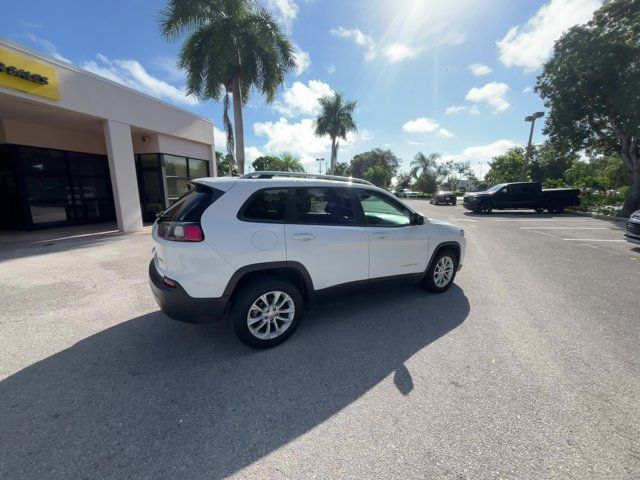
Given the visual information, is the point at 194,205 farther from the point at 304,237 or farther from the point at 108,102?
the point at 108,102

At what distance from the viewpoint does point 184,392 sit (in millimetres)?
2404

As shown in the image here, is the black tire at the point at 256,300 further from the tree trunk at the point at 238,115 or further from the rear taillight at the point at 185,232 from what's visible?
the tree trunk at the point at 238,115

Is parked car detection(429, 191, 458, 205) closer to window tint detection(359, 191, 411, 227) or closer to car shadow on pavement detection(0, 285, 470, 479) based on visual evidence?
window tint detection(359, 191, 411, 227)

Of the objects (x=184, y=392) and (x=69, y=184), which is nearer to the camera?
(x=184, y=392)

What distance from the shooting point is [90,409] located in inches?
87.3

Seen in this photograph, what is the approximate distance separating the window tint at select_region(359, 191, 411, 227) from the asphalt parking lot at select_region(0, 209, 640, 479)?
1.19 metres

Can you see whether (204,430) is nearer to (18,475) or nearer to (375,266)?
(18,475)

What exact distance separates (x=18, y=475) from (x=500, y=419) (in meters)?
3.16

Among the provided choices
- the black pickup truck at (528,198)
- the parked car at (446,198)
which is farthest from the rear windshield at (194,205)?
the parked car at (446,198)

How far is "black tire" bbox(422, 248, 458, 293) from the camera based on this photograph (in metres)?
4.38

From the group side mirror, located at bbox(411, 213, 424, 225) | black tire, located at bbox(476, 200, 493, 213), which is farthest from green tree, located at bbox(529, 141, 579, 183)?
side mirror, located at bbox(411, 213, 424, 225)

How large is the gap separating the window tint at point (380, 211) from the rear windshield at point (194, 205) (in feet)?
5.96

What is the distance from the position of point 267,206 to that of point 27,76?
9448 mm

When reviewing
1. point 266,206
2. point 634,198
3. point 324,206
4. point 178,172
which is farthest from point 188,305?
point 634,198
